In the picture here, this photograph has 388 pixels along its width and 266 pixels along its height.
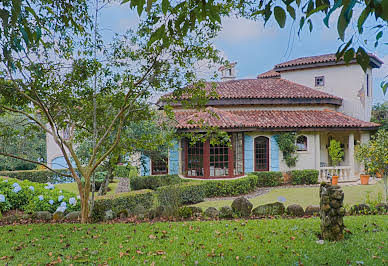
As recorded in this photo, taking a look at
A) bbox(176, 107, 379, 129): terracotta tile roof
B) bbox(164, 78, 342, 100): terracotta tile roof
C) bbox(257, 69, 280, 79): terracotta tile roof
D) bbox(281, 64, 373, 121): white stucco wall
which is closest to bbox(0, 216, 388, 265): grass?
bbox(176, 107, 379, 129): terracotta tile roof

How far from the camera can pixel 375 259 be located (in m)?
3.89

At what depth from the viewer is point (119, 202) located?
8242 millimetres

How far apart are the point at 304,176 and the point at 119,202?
10638 millimetres

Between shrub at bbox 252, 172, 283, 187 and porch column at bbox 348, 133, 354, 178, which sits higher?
porch column at bbox 348, 133, 354, 178

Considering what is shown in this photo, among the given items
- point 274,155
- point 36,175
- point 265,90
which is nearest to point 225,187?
point 274,155

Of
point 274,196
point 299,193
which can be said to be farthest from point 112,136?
point 299,193

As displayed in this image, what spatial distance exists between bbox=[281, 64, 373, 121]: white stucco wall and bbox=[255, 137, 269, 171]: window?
7.26m

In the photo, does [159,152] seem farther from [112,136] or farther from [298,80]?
[298,80]

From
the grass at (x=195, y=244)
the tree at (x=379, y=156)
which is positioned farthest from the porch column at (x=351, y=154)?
the grass at (x=195, y=244)

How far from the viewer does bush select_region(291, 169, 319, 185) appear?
14.9 metres

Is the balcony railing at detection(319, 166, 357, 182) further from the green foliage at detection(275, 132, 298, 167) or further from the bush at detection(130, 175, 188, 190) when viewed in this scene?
the bush at detection(130, 175, 188, 190)

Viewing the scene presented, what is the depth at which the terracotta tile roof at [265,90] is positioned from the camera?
16906 mm

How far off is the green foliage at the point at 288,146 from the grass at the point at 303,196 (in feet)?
6.96

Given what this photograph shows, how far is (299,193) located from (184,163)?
19.3ft
